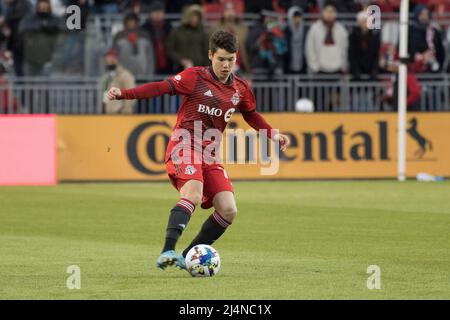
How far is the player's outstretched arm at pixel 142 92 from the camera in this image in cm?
1056

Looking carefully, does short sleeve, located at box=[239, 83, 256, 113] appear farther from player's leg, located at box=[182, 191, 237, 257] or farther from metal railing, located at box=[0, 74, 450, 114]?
metal railing, located at box=[0, 74, 450, 114]

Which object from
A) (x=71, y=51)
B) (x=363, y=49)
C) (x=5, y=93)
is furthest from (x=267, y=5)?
(x=5, y=93)

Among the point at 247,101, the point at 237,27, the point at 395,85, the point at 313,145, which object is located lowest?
the point at 313,145

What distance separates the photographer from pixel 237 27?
945 inches

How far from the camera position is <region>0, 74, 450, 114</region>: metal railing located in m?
24.4

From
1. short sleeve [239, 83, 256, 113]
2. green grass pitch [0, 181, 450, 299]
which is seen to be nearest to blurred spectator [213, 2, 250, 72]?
green grass pitch [0, 181, 450, 299]

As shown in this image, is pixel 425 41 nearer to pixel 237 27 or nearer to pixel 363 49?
pixel 363 49

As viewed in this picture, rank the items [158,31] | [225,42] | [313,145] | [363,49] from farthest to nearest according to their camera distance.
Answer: [158,31], [363,49], [313,145], [225,42]

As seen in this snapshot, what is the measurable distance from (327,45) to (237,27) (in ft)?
5.76

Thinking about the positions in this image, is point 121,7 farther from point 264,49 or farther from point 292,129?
point 292,129

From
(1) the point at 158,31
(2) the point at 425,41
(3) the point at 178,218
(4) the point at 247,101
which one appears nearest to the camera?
(3) the point at 178,218

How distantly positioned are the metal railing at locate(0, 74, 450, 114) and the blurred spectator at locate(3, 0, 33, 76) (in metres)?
0.41

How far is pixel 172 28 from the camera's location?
24547mm
